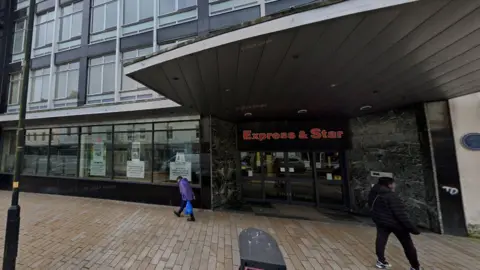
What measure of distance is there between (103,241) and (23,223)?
329 cm

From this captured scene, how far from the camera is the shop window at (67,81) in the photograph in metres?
9.85

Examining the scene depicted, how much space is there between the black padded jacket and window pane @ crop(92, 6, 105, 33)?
12.1 metres

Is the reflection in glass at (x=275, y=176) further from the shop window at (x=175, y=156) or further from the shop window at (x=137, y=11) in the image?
the shop window at (x=137, y=11)

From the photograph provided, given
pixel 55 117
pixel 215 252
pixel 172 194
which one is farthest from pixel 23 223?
pixel 215 252

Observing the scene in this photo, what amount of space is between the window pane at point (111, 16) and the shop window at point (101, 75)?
148cm

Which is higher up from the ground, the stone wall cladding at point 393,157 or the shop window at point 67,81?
the shop window at point 67,81

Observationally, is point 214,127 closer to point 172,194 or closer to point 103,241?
point 172,194

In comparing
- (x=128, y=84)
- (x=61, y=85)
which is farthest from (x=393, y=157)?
(x=61, y=85)

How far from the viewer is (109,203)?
331 inches

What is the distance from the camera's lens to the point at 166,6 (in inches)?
335

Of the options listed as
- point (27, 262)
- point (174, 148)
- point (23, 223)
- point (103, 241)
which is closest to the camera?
point (27, 262)

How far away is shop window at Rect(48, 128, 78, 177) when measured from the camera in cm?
1002

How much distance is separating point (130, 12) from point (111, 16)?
1.15 metres

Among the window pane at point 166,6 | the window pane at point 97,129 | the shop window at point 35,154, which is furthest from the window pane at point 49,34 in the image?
the window pane at point 166,6
